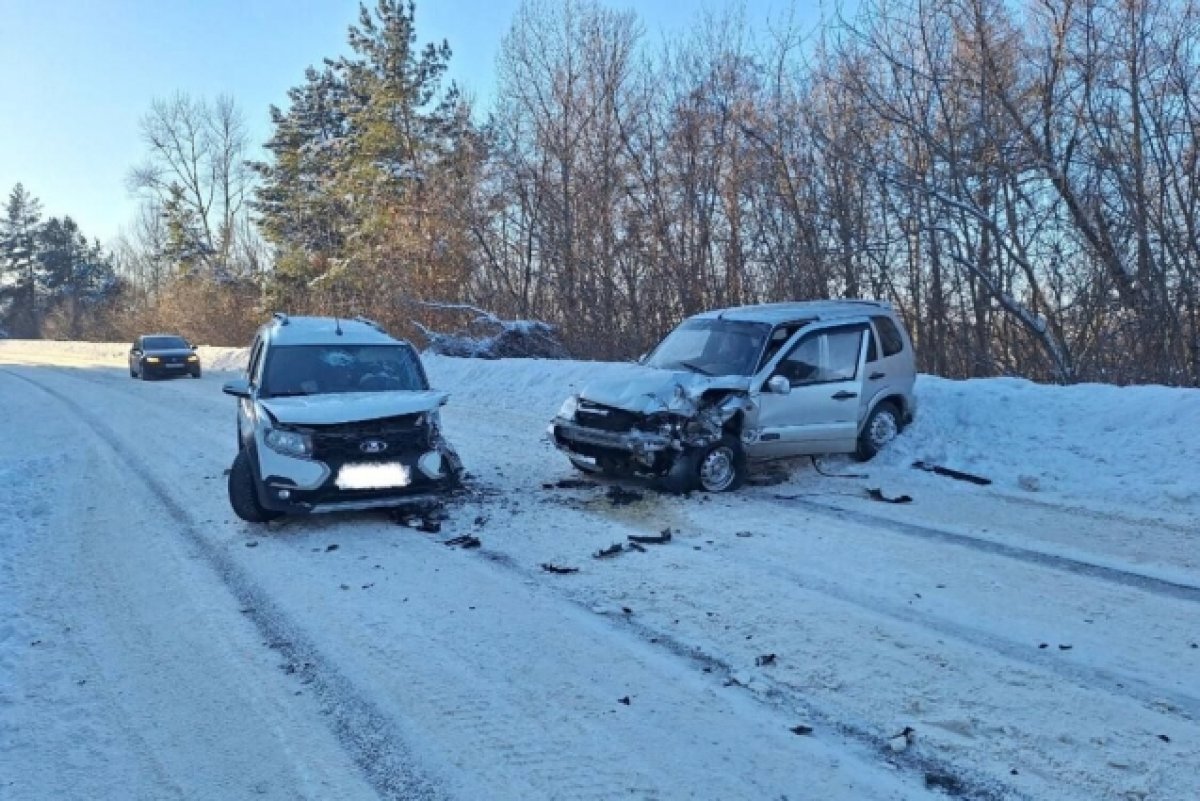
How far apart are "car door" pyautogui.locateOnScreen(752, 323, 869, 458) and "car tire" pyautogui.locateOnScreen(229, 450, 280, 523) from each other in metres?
4.98

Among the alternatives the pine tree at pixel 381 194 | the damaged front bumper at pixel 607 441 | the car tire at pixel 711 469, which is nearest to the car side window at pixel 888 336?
the car tire at pixel 711 469

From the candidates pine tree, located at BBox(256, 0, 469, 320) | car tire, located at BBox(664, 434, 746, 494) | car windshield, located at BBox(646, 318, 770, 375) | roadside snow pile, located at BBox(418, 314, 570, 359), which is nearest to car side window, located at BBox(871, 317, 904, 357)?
car windshield, located at BBox(646, 318, 770, 375)

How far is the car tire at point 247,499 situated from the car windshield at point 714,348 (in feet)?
15.3

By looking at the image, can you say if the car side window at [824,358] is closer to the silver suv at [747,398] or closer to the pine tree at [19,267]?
the silver suv at [747,398]

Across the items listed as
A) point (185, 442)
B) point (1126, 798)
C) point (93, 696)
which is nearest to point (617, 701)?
point (1126, 798)

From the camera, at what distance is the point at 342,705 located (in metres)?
4.00

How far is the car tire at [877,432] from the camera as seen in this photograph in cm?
999

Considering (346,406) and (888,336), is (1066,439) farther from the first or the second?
(346,406)

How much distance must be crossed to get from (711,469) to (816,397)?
1.74 m

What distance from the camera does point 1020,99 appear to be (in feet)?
52.1

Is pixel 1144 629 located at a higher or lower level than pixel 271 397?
lower

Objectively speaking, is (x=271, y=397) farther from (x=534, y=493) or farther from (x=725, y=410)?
(x=725, y=410)

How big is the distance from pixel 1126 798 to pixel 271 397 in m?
7.09

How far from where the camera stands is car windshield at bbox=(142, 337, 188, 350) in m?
28.1
